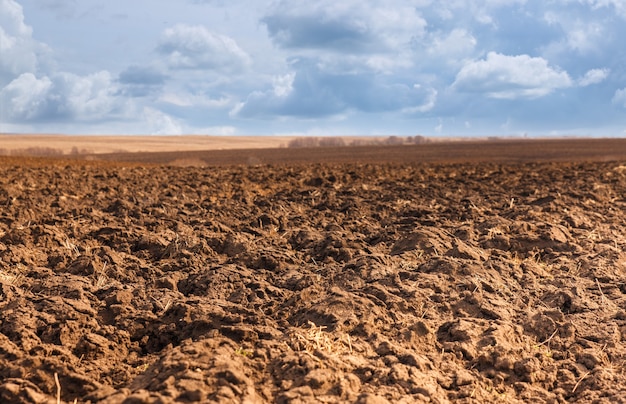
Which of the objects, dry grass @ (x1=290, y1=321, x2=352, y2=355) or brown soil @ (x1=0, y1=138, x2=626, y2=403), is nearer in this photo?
brown soil @ (x1=0, y1=138, x2=626, y2=403)

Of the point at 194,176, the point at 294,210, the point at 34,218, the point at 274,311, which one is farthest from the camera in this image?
the point at 194,176

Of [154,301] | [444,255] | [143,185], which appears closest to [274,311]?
[154,301]

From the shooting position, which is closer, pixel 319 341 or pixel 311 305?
pixel 319 341

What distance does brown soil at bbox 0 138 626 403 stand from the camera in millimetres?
4379

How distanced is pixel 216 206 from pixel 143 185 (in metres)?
4.84

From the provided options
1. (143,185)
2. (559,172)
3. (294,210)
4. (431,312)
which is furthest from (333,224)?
(559,172)

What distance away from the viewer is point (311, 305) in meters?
5.77

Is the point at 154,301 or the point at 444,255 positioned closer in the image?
the point at 154,301

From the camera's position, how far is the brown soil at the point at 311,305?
4.38m

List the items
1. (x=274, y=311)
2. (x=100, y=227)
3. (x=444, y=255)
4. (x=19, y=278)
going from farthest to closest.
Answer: (x=100, y=227)
(x=444, y=255)
(x=19, y=278)
(x=274, y=311)

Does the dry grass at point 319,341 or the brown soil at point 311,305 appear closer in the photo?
the brown soil at point 311,305

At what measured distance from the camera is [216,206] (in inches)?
488

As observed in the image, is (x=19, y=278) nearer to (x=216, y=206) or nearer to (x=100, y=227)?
(x=100, y=227)

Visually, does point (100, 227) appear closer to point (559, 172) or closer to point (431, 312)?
point (431, 312)
